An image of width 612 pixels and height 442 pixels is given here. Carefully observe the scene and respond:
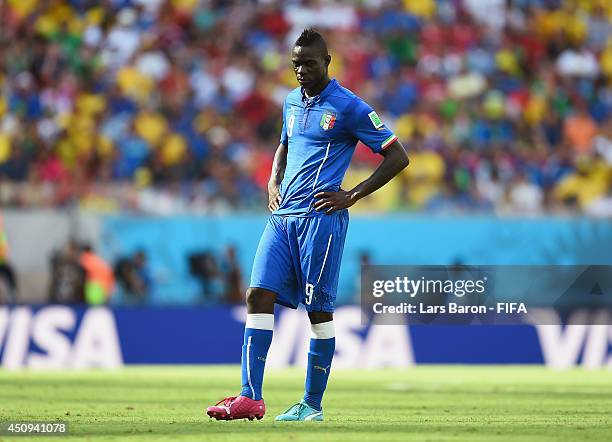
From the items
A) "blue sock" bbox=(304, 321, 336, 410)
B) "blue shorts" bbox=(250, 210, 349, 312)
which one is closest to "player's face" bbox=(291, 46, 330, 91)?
"blue shorts" bbox=(250, 210, 349, 312)

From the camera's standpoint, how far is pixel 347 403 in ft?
36.2

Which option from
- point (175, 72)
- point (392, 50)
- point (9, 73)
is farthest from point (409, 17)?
point (9, 73)

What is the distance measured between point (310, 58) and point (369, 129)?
61cm

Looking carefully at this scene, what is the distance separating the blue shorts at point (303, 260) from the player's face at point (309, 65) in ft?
2.93

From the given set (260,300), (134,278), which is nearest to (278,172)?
(260,300)

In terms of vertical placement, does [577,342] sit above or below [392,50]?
below

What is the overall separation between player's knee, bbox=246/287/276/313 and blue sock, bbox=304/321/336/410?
1.29 ft

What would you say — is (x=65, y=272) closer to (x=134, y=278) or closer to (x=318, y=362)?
(x=134, y=278)

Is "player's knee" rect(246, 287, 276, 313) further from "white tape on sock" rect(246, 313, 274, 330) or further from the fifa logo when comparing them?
the fifa logo

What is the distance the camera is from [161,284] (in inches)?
716

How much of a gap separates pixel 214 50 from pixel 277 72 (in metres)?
1.27

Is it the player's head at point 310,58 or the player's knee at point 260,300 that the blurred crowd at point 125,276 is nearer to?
the player's knee at point 260,300

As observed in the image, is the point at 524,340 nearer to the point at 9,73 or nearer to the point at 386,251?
the point at 386,251

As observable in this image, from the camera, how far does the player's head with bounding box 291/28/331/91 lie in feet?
27.6
